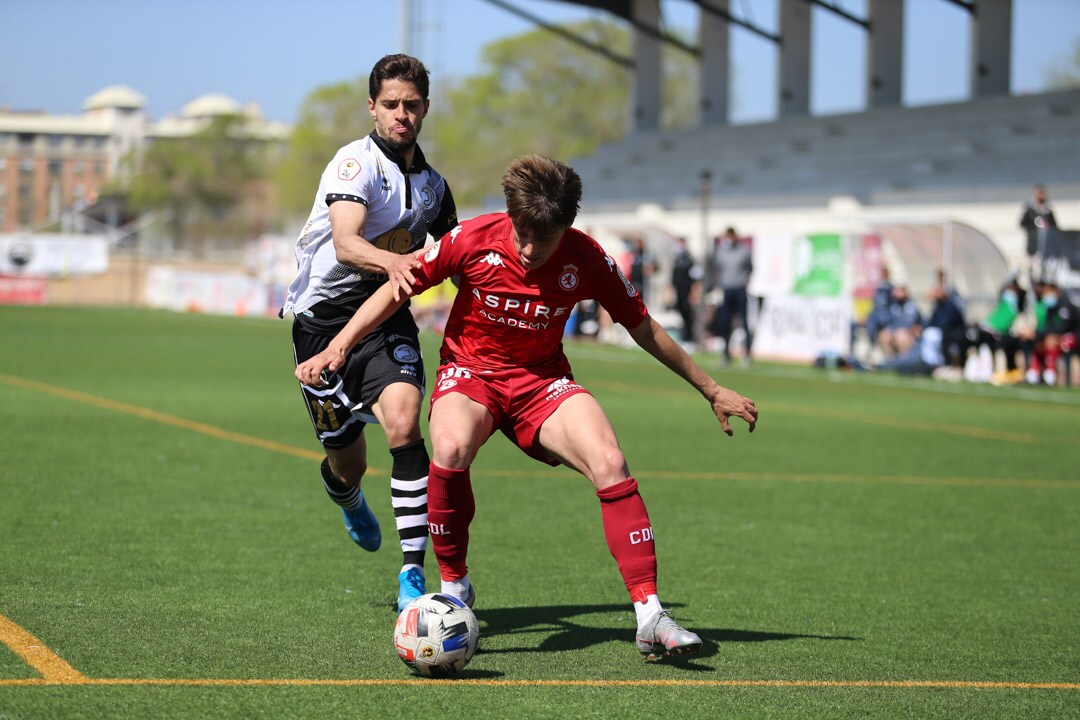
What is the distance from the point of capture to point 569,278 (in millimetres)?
5418

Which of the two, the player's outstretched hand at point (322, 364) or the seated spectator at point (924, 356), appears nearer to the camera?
the player's outstretched hand at point (322, 364)

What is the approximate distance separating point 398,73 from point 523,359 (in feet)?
4.23

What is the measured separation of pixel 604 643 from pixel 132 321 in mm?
34378

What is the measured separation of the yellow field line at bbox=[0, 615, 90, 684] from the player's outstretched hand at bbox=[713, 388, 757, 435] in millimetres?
2453

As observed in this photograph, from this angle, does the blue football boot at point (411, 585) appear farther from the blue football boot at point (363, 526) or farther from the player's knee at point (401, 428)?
the blue football boot at point (363, 526)

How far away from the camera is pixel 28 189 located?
13488cm

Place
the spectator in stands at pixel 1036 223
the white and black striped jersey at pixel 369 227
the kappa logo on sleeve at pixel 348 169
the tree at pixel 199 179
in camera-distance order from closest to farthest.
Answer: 1. the kappa logo on sleeve at pixel 348 169
2. the white and black striped jersey at pixel 369 227
3. the spectator in stands at pixel 1036 223
4. the tree at pixel 199 179

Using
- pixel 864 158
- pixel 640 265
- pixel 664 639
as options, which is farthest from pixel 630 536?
pixel 864 158

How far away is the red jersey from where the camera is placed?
5.39 meters

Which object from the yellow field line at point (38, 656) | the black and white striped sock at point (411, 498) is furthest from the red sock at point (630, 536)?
the yellow field line at point (38, 656)

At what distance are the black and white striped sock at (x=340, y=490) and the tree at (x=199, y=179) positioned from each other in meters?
92.3

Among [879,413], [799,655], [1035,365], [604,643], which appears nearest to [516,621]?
[604,643]

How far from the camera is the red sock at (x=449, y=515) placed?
537cm

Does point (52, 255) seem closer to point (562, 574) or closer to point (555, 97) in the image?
point (555, 97)
